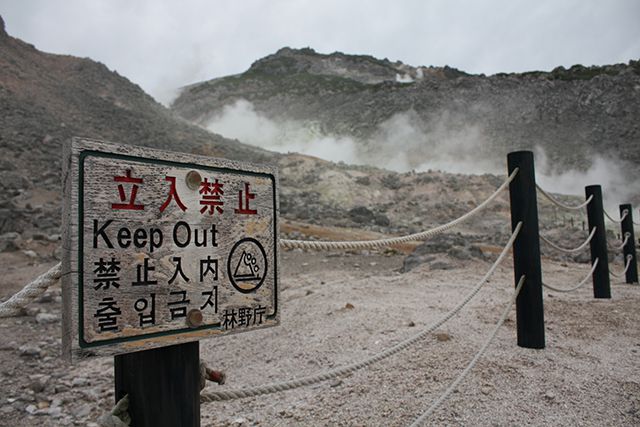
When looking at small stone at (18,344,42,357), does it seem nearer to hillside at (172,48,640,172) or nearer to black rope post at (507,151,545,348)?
black rope post at (507,151,545,348)

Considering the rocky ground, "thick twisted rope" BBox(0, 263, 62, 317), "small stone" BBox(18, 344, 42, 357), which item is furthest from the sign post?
"small stone" BBox(18, 344, 42, 357)

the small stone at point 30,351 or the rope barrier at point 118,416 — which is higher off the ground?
the rope barrier at point 118,416

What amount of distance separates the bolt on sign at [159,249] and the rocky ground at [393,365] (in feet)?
3.98

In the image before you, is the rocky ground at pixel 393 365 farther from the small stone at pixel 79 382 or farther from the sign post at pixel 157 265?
the sign post at pixel 157 265

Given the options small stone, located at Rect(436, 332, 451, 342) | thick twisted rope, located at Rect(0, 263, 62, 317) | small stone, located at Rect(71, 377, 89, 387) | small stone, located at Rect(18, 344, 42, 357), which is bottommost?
small stone, located at Rect(71, 377, 89, 387)

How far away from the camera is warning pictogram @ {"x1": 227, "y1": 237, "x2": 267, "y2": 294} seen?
1.22 metres

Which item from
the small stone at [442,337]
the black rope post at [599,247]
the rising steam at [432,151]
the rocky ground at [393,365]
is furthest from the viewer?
the rising steam at [432,151]

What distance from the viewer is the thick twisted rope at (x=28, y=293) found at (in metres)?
1.15

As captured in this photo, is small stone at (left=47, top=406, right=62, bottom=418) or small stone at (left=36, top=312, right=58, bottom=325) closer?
small stone at (left=47, top=406, right=62, bottom=418)

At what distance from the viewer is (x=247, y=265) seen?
1.25 metres

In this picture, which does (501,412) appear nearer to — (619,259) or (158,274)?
(158,274)

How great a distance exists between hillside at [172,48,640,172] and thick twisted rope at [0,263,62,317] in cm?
3541

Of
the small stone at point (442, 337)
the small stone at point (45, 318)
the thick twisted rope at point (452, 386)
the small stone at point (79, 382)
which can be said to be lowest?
the small stone at point (79, 382)

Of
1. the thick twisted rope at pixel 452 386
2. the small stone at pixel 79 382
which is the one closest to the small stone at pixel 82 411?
the small stone at pixel 79 382
